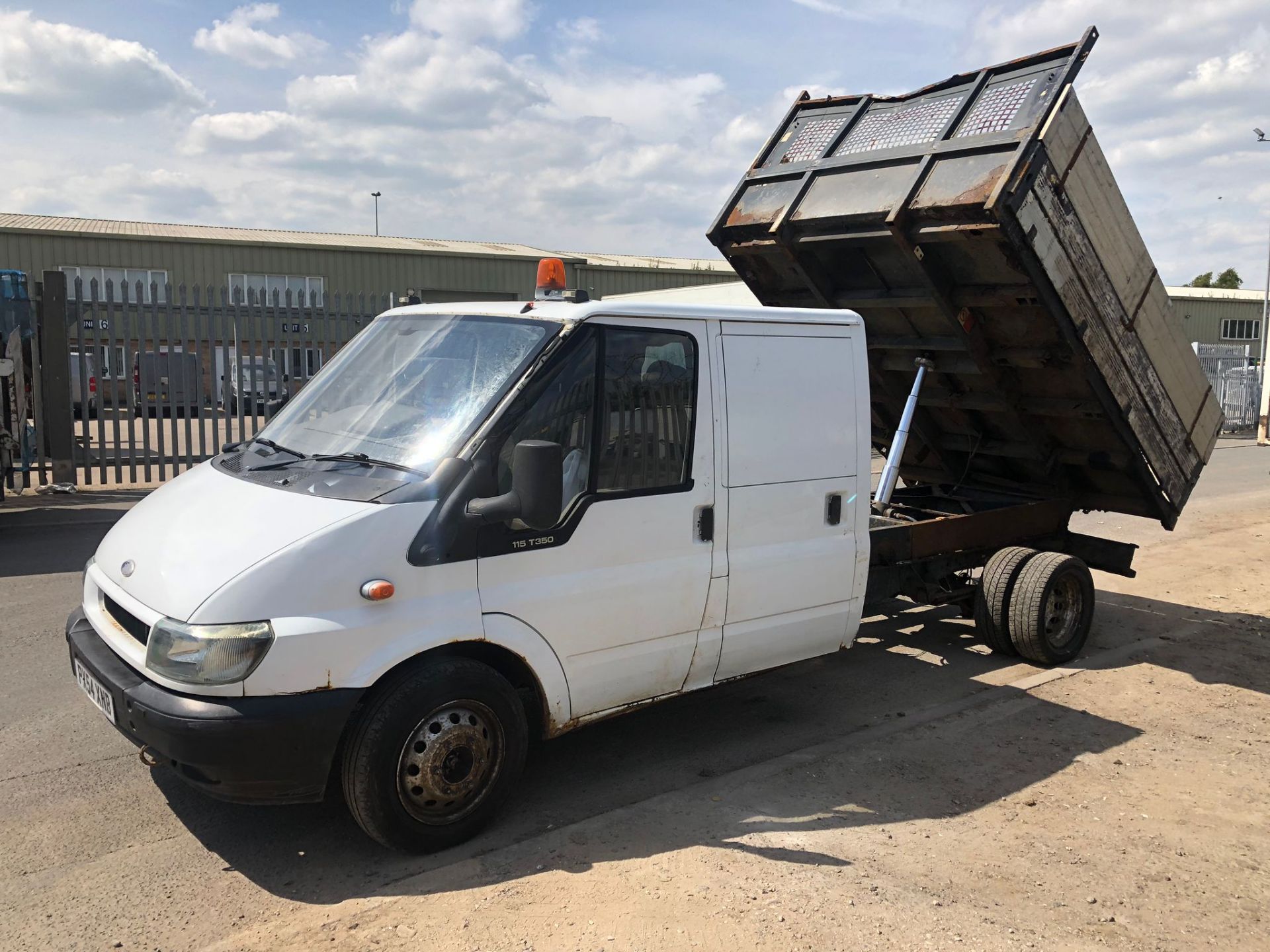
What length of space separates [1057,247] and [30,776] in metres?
5.88

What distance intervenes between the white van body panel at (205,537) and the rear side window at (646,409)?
108cm

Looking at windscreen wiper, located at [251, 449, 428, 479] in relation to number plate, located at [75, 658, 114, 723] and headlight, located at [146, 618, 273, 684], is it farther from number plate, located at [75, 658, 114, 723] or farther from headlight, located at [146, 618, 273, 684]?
number plate, located at [75, 658, 114, 723]

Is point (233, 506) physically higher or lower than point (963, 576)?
higher

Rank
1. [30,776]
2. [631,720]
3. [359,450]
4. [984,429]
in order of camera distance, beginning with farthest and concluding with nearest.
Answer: [984,429]
[631,720]
[30,776]
[359,450]

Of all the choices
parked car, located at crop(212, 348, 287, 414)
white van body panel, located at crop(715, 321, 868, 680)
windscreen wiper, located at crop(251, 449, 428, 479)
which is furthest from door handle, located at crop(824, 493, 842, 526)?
parked car, located at crop(212, 348, 287, 414)

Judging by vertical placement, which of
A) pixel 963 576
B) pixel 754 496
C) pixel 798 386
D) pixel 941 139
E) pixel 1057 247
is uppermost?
pixel 941 139

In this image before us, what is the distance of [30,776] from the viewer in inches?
172

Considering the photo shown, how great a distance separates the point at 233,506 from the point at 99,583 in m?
0.75

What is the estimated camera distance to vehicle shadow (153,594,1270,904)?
379 cm

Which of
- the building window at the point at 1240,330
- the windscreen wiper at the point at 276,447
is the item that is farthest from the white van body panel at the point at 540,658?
the building window at the point at 1240,330

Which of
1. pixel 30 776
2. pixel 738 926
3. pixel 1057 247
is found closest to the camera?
pixel 738 926

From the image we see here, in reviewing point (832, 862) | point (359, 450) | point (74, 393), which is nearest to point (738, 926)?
point (832, 862)

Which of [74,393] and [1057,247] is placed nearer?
[1057,247]

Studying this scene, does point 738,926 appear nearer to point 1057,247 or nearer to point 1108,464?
point 1057,247
